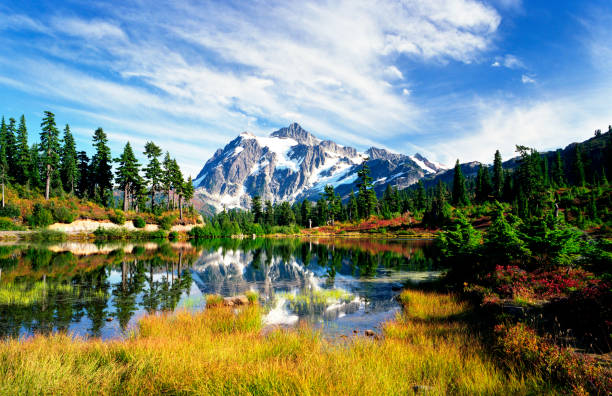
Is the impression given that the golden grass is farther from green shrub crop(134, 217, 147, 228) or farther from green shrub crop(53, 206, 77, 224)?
green shrub crop(134, 217, 147, 228)

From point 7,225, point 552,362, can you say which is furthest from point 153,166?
point 552,362

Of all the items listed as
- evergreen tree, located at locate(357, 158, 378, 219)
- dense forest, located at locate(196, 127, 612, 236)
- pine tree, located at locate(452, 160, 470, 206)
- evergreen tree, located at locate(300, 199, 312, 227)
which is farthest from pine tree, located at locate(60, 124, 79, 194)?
pine tree, located at locate(452, 160, 470, 206)

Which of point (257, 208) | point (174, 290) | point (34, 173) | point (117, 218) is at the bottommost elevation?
point (174, 290)

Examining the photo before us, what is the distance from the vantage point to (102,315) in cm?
1369

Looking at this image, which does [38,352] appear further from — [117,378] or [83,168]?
[83,168]

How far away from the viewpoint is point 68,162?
265 ft

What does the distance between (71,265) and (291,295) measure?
21811mm

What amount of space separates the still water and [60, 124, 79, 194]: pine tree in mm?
59677

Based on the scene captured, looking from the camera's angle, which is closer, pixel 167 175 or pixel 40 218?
pixel 40 218

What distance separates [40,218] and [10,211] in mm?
5523

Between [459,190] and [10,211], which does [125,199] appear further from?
[459,190]

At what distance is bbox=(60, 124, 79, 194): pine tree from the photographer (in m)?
79.4

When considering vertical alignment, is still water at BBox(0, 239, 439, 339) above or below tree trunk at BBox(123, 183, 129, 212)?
below

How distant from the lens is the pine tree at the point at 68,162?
261ft
